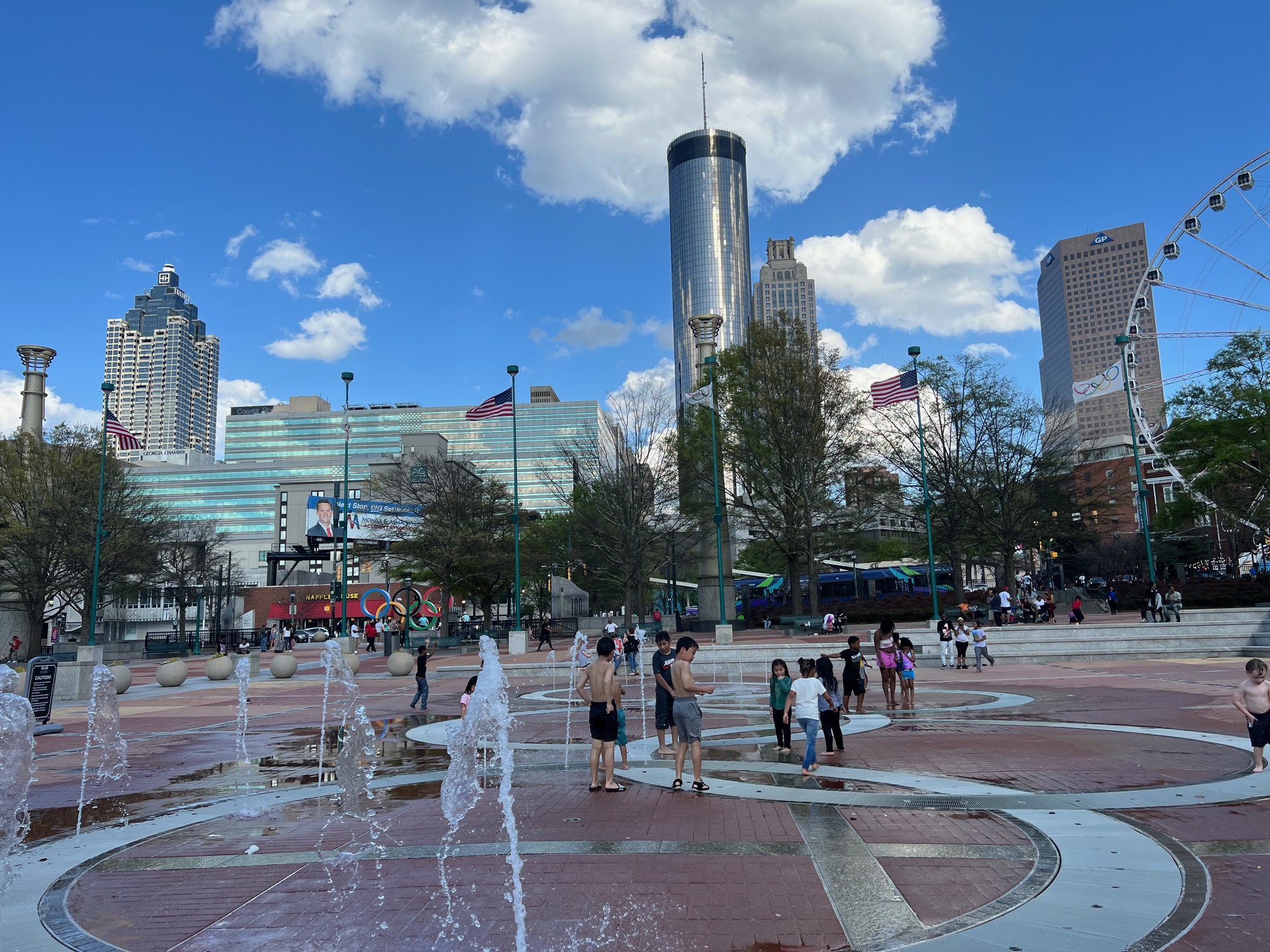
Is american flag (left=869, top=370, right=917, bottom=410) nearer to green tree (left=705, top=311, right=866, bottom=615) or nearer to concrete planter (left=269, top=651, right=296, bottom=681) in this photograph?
green tree (left=705, top=311, right=866, bottom=615)

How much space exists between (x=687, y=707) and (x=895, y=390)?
25.4 m

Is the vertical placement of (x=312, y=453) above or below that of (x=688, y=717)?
above

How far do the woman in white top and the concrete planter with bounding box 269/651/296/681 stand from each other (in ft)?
84.3

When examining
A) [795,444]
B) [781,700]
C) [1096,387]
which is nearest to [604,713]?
[781,700]

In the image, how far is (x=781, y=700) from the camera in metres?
11.8

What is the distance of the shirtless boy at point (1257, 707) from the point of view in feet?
31.3

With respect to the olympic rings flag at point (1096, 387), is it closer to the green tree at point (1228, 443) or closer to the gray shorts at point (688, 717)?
the green tree at point (1228, 443)

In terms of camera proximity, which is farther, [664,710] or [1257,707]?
[664,710]

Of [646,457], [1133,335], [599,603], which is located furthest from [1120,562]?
[646,457]

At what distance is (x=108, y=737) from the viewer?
1617 centimetres

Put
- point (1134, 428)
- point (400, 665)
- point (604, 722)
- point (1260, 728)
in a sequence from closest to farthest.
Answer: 1. point (1260, 728)
2. point (604, 722)
3. point (400, 665)
4. point (1134, 428)

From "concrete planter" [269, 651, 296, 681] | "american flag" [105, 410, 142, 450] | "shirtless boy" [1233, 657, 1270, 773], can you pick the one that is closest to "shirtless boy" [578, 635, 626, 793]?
"shirtless boy" [1233, 657, 1270, 773]

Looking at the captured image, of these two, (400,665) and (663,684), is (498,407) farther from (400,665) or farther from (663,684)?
(663,684)

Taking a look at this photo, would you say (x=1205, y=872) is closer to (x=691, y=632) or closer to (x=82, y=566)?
(x=691, y=632)
